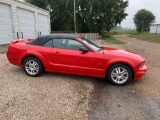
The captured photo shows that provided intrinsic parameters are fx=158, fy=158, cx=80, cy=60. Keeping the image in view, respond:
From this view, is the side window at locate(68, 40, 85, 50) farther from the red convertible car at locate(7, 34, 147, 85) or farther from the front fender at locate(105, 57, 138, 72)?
the front fender at locate(105, 57, 138, 72)

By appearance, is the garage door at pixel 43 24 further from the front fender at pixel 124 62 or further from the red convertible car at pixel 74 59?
the front fender at pixel 124 62

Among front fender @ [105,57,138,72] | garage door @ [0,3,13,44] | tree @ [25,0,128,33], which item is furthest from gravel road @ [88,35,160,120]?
tree @ [25,0,128,33]

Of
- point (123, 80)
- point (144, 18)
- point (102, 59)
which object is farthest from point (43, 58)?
point (144, 18)

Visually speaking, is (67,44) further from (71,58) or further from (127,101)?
(127,101)

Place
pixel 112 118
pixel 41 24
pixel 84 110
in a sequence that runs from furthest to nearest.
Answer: pixel 41 24
pixel 84 110
pixel 112 118

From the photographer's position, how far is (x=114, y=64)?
4648 mm

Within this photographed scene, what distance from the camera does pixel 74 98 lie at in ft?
12.4

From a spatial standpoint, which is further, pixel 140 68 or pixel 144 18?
pixel 144 18

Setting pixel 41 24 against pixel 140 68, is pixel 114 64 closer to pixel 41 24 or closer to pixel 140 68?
pixel 140 68

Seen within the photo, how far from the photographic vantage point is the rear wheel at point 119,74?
15.1 feet

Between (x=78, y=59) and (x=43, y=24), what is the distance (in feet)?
49.6

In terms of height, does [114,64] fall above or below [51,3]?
below

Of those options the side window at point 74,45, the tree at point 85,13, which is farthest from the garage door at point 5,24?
the tree at point 85,13

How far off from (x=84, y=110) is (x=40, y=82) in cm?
193
